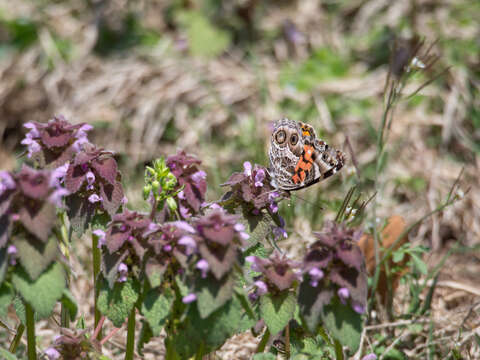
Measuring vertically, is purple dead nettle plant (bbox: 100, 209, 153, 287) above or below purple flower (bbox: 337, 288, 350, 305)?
above

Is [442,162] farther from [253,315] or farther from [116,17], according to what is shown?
[116,17]

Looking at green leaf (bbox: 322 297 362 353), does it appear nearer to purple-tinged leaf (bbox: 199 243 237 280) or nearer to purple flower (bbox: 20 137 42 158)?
purple-tinged leaf (bbox: 199 243 237 280)

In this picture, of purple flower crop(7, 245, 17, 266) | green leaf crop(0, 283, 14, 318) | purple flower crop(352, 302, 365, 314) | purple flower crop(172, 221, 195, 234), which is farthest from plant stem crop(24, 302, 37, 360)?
purple flower crop(352, 302, 365, 314)

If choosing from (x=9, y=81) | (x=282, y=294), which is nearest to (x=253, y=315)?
(x=282, y=294)

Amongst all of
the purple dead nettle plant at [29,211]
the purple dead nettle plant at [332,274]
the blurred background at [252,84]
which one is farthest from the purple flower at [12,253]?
the blurred background at [252,84]

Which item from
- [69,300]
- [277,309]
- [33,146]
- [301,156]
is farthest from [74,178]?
[301,156]

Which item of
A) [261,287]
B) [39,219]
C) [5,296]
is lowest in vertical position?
[261,287]

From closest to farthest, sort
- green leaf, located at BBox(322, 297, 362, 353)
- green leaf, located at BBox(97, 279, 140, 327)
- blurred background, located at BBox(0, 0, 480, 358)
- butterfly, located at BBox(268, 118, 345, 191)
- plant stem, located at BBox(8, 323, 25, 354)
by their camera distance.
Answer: green leaf, located at BBox(322, 297, 362, 353) < green leaf, located at BBox(97, 279, 140, 327) < plant stem, located at BBox(8, 323, 25, 354) < butterfly, located at BBox(268, 118, 345, 191) < blurred background, located at BBox(0, 0, 480, 358)

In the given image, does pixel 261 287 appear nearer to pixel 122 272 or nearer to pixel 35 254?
pixel 122 272
